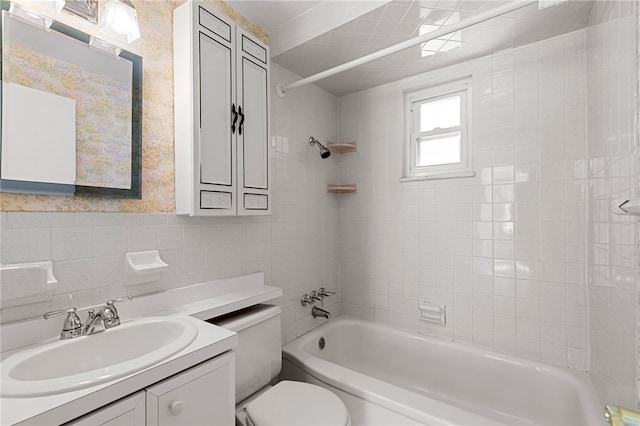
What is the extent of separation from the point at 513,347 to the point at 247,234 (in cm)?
185

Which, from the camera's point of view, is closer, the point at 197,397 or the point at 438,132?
the point at 197,397

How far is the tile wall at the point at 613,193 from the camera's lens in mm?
1022

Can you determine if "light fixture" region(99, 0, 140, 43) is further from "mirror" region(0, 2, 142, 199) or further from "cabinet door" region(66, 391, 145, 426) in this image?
"cabinet door" region(66, 391, 145, 426)

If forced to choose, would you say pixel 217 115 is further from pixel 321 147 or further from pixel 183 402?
pixel 183 402

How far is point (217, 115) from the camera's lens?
5.10 ft

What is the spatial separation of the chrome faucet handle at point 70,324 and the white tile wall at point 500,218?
1.96 metres

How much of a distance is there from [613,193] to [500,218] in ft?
2.44

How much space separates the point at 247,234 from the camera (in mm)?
1903

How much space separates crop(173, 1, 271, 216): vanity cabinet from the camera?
145 centimetres

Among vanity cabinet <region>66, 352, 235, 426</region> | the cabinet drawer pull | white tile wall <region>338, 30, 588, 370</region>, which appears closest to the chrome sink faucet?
vanity cabinet <region>66, 352, 235, 426</region>

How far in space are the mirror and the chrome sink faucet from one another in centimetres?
44

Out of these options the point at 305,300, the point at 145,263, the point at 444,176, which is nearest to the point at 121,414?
the point at 145,263

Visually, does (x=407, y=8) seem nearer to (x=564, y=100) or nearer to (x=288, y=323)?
(x=564, y=100)

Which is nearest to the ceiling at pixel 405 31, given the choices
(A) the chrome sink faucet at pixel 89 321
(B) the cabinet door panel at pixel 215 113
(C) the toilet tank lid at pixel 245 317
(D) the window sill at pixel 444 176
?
(B) the cabinet door panel at pixel 215 113
